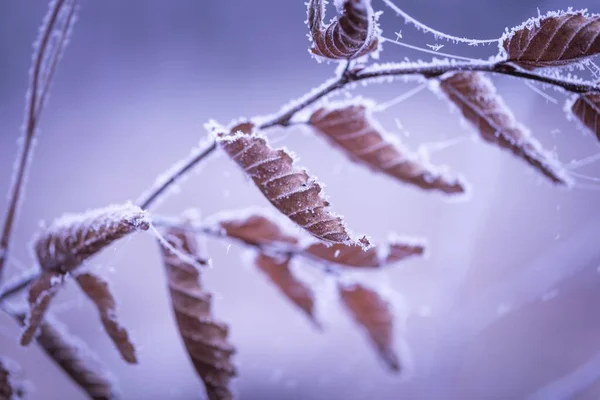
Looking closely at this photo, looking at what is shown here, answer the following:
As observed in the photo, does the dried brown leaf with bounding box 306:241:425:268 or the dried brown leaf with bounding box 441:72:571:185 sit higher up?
the dried brown leaf with bounding box 441:72:571:185

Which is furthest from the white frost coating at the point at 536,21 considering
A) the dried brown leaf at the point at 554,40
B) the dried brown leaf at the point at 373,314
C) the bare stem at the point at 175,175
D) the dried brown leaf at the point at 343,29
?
the dried brown leaf at the point at 373,314

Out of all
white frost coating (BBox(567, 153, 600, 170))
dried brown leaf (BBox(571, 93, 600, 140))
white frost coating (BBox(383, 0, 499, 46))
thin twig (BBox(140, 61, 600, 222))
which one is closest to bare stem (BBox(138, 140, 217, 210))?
thin twig (BBox(140, 61, 600, 222))

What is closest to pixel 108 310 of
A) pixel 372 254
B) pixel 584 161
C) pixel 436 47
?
pixel 372 254

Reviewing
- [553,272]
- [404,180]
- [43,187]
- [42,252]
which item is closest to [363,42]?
[404,180]

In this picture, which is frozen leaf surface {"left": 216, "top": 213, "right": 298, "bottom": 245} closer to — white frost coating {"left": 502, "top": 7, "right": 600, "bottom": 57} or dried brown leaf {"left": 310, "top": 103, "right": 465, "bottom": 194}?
dried brown leaf {"left": 310, "top": 103, "right": 465, "bottom": 194}

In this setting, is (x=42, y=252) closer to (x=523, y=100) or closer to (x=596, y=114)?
(x=596, y=114)

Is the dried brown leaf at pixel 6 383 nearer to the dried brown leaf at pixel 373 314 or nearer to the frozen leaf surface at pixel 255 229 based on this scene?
the frozen leaf surface at pixel 255 229
